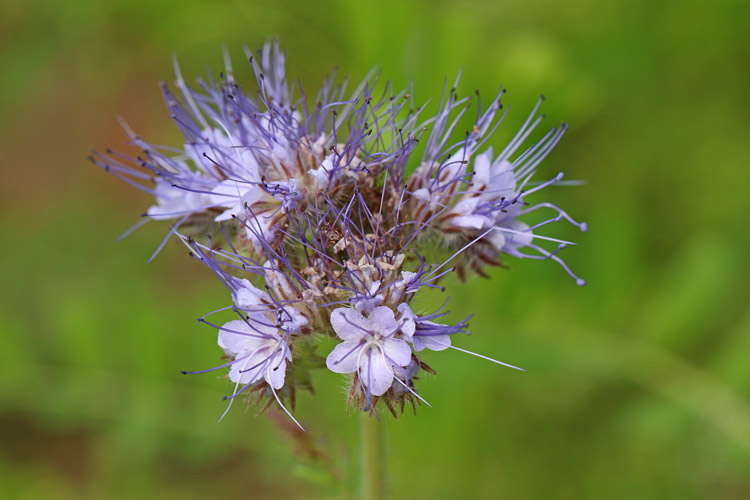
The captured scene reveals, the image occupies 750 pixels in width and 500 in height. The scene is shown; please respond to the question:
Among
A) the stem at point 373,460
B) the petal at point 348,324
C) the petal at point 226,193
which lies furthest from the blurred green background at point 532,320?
the petal at point 226,193

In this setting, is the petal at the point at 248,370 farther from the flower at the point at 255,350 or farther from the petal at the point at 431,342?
the petal at the point at 431,342

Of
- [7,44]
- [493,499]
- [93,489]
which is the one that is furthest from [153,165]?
[7,44]

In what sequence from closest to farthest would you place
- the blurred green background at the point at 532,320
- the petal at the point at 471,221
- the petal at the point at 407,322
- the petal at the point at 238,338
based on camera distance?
the petal at the point at 407,322
the petal at the point at 238,338
the petal at the point at 471,221
the blurred green background at the point at 532,320

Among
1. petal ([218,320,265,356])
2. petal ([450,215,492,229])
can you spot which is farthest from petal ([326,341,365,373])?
petal ([450,215,492,229])

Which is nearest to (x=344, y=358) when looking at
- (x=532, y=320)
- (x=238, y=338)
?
(x=238, y=338)

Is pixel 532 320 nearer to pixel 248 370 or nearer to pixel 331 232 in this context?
pixel 331 232

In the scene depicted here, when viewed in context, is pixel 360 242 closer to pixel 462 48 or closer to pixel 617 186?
pixel 462 48

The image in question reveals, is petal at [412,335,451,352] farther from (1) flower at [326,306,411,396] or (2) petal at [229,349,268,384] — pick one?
(2) petal at [229,349,268,384]

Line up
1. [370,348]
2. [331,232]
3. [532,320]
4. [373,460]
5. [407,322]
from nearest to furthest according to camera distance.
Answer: [407,322], [370,348], [331,232], [373,460], [532,320]
